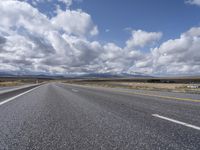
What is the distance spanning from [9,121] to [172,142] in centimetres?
438

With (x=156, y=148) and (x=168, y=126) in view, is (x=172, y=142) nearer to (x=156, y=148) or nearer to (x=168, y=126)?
(x=156, y=148)

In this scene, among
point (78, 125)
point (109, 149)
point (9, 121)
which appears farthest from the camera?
point (9, 121)

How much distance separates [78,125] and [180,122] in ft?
8.76

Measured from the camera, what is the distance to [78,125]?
193 inches

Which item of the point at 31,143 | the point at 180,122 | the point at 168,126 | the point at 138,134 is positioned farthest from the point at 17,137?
the point at 180,122

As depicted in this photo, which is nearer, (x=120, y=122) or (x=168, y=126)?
(x=168, y=126)

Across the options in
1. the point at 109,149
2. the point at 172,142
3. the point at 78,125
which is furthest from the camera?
the point at 78,125

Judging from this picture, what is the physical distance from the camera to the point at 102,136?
155 inches

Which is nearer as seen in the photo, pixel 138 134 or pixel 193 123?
pixel 138 134

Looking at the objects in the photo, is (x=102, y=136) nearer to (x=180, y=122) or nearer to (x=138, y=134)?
(x=138, y=134)

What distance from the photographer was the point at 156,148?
3229 mm

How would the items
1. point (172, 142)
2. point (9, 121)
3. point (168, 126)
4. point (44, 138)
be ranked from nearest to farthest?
point (172, 142) < point (44, 138) < point (168, 126) < point (9, 121)

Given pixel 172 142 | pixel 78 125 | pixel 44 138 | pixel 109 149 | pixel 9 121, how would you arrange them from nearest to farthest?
1. pixel 109 149
2. pixel 172 142
3. pixel 44 138
4. pixel 78 125
5. pixel 9 121

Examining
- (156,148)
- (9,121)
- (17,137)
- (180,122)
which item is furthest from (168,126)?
(9,121)
